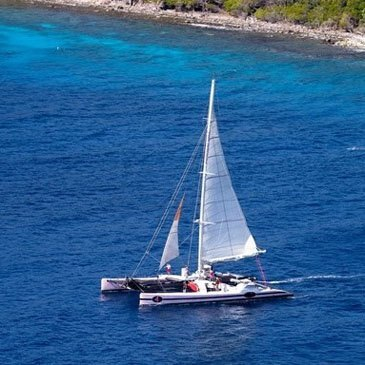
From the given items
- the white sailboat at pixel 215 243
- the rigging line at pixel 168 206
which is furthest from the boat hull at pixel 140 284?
the rigging line at pixel 168 206

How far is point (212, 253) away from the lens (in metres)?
127

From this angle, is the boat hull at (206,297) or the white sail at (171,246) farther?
the white sail at (171,246)

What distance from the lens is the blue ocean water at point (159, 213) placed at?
379 ft

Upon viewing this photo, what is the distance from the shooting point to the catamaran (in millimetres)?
123875

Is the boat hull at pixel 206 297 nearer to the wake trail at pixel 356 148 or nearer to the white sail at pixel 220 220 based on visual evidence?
the white sail at pixel 220 220

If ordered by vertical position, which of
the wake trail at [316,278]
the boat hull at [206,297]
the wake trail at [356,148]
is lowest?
the boat hull at [206,297]

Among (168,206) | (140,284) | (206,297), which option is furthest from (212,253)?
(168,206)

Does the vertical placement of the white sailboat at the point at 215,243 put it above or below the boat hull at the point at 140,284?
above

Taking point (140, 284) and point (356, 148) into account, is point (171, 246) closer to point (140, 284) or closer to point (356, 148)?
point (140, 284)

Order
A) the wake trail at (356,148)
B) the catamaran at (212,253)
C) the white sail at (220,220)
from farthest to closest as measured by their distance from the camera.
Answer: the wake trail at (356,148) < the white sail at (220,220) < the catamaran at (212,253)

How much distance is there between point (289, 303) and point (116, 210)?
28.7 metres

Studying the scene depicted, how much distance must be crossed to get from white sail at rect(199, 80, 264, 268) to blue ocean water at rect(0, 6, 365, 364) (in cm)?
465

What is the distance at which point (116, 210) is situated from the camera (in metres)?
144

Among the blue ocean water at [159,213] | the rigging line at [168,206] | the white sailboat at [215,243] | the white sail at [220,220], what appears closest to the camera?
the blue ocean water at [159,213]
